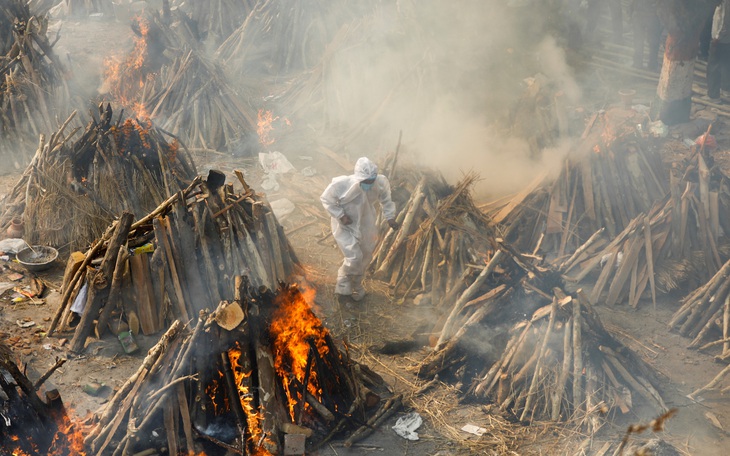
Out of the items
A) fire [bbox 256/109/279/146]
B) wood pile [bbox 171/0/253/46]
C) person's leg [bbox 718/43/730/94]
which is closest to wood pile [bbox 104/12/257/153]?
fire [bbox 256/109/279/146]

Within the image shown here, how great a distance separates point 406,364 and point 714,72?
1224cm

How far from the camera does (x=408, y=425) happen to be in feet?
21.2

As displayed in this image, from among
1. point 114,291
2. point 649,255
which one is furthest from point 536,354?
point 114,291

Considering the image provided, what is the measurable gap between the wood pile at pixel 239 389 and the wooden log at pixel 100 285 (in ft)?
4.97

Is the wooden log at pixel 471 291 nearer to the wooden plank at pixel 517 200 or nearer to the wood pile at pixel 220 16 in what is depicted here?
the wooden plank at pixel 517 200

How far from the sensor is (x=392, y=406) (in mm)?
6617

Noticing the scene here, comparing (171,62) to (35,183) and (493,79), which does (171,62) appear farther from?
(493,79)

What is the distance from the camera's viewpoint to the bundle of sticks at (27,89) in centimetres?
1219

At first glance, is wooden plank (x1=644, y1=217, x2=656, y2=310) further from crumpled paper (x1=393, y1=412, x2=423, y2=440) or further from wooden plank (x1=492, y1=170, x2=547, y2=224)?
crumpled paper (x1=393, y1=412, x2=423, y2=440)

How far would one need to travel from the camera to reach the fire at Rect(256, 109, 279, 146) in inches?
536

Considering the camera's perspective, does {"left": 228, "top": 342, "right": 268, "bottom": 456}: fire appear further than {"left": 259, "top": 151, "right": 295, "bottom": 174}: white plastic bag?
No

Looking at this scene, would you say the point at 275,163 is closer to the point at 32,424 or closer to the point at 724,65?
the point at 32,424

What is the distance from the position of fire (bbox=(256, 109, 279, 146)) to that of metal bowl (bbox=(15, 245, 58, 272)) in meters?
5.58

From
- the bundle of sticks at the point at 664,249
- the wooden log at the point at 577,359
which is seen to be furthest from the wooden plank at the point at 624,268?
the wooden log at the point at 577,359
